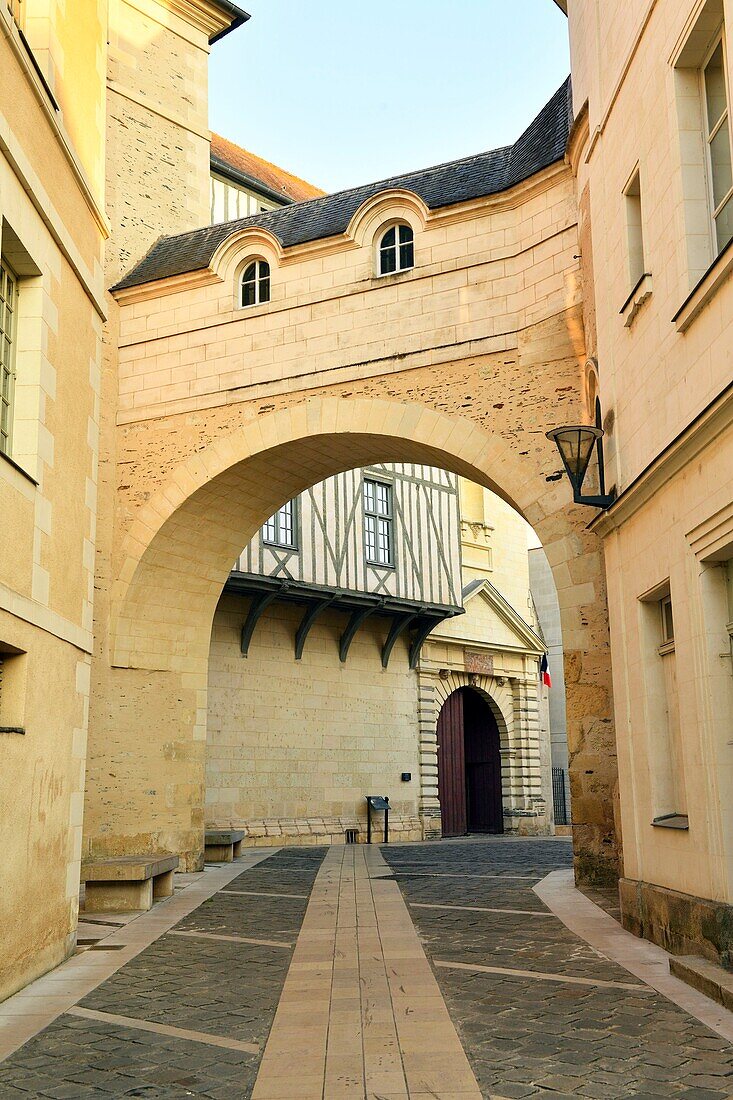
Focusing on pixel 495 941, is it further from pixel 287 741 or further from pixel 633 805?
pixel 287 741

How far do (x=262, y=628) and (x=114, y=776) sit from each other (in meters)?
4.60

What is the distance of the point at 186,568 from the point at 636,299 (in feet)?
21.2

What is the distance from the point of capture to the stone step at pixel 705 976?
13.8 feet

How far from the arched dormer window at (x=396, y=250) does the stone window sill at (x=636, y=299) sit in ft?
13.1

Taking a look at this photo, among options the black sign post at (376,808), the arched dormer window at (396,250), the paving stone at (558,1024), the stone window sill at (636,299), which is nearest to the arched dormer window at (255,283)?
the arched dormer window at (396,250)

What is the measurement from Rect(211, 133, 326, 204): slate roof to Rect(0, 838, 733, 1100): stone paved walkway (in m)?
11.6

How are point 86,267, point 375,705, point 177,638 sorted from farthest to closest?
point 375,705, point 177,638, point 86,267

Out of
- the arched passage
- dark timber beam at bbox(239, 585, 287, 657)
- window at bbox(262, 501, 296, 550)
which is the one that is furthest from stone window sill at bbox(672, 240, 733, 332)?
window at bbox(262, 501, 296, 550)

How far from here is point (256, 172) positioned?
60.4 feet

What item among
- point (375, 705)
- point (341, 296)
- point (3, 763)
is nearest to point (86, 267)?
point (3, 763)

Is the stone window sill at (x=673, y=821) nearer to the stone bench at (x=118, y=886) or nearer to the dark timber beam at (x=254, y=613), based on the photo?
the stone bench at (x=118, y=886)

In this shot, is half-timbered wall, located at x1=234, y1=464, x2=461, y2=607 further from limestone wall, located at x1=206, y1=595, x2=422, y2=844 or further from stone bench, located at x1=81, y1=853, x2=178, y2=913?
stone bench, located at x1=81, y1=853, x2=178, y2=913

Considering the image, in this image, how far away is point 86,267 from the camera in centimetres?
648

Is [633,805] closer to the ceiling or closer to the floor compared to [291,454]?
closer to the floor
